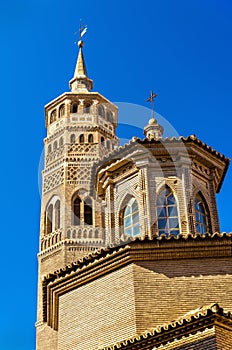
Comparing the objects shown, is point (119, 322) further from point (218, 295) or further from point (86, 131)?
point (86, 131)

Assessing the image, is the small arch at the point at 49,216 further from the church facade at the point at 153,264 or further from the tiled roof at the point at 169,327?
the tiled roof at the point at 169,327

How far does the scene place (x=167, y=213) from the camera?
13.8 m

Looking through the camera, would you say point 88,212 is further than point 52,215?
No

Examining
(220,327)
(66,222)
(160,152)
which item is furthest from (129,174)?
(66,222)

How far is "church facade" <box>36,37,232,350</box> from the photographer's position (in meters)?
11.2

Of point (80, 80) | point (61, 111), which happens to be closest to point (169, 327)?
point (61, 111)

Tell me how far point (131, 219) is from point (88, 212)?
15.3m

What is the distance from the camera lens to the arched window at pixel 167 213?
13648 millimetres

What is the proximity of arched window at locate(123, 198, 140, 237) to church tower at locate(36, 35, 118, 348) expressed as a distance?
13.1m

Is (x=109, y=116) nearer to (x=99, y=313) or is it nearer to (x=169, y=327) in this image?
(x=99, y=313)

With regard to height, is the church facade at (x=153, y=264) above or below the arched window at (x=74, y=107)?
below

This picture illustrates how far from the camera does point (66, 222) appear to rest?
2847 centimetres

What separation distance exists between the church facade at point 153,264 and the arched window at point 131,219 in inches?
0.8

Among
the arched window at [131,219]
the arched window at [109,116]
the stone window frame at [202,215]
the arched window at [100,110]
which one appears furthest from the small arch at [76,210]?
the stone window frame at [202,215]
